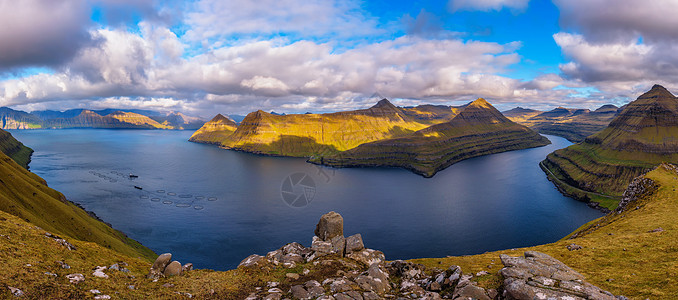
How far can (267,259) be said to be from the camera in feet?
126

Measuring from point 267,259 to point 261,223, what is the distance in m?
115

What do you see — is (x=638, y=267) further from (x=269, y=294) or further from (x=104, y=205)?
(x=104, y=205)

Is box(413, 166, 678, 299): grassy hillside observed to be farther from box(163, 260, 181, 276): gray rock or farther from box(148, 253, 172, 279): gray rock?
box(148, 253, 172, 279): gray rock

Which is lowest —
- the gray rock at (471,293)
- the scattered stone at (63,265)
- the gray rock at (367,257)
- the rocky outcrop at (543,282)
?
the gray rock at (367,257)

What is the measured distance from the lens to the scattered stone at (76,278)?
2669cm

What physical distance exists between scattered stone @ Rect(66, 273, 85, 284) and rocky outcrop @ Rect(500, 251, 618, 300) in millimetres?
39653

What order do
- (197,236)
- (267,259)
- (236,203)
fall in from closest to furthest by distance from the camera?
(267,259) < (197,236) < (236,203)

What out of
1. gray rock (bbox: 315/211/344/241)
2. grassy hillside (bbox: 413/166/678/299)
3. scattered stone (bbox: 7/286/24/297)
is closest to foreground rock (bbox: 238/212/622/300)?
grassy hillside (bbox: 413/166/678/299)

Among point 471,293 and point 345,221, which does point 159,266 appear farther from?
point 345,221

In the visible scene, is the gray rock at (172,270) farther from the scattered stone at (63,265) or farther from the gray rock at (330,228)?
the gray rock at (330,228)

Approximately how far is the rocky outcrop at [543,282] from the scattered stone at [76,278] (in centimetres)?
3965

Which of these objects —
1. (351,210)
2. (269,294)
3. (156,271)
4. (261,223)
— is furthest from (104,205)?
(269,294)

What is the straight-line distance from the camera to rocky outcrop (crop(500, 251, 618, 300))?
20.0 m

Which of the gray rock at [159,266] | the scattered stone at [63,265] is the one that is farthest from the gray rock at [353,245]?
the scattered stone at [63,265]
